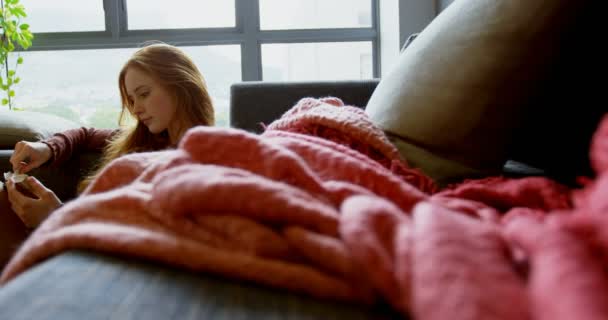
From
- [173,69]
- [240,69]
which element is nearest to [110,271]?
[173,69]

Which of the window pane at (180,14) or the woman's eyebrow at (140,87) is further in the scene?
the window pane at (180,14)

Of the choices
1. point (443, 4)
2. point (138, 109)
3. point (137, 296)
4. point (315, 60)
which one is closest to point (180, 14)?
point (315, 60)

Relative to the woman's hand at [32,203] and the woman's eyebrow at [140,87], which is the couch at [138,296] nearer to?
the woman's hand at [32,203]

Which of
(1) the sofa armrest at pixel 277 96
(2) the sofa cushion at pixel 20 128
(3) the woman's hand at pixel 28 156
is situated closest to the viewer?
(3) the woman's hand at pixel 28 156

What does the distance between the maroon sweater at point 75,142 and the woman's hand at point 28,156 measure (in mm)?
37

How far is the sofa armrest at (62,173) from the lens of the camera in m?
1.37

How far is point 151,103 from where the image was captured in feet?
4.82

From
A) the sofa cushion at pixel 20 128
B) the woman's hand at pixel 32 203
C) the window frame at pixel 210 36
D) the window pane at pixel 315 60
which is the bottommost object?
the woman's hand at pixel 32 203

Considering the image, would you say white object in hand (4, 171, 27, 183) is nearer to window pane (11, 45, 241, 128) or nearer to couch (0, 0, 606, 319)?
couch (0, 0, 606, 319)

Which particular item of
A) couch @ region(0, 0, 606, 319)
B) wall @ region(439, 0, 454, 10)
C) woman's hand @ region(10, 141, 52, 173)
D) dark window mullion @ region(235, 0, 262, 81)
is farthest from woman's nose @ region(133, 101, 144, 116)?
wall @ region(439, 0, 454, 10)

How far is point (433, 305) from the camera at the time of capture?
283mm

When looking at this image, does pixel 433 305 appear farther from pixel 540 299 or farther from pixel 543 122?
pixel 543 122

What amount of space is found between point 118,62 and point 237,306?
2.96m

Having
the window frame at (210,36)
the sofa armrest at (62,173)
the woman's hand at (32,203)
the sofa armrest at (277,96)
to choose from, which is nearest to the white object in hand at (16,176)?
the woman's hand at (32,203)
